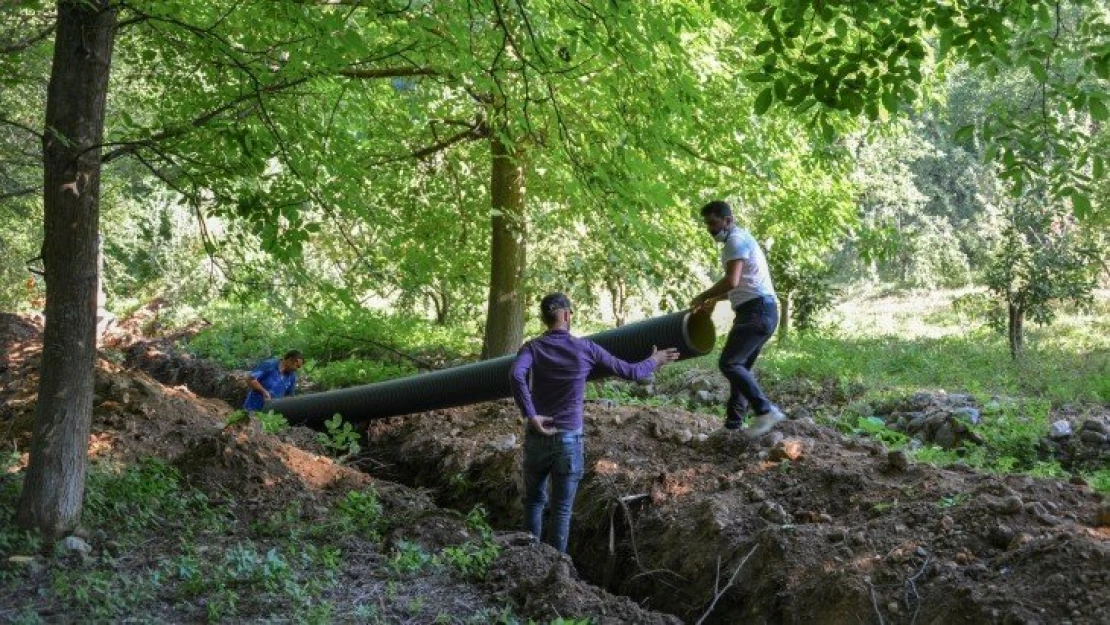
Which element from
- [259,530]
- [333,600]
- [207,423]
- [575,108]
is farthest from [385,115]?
[333,600]

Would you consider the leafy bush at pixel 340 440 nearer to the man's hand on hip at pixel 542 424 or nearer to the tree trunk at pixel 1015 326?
the man's hand on hip at pixel 542 424

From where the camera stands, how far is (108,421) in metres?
8.44

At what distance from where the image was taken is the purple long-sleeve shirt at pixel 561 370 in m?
6.23

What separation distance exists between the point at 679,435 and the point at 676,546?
187 centimetres

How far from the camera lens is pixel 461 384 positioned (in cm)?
911

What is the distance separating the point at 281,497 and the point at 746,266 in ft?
12.1

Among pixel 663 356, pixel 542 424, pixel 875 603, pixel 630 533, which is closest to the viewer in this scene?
pixel 875 603

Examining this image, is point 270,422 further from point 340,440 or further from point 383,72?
point 383,72

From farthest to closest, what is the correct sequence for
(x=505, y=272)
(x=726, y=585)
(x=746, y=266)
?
1. (x=505, y=272)
2. (x=746, y=266)
3. (x=726, y=585)

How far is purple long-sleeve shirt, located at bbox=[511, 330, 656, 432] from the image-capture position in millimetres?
6227

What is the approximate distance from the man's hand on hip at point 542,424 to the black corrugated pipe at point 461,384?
4.71ft

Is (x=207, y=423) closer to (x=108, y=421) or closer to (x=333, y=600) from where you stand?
(x=108, y=421)

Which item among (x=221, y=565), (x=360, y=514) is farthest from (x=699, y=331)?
(x=221, y=565)

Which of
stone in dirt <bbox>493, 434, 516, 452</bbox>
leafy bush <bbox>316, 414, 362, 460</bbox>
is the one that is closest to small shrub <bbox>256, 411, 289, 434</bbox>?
leafy bush <bbox>316, 414, 362, 460</bbox>
